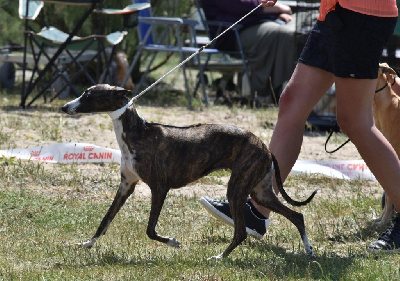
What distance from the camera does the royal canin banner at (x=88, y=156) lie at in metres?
6.79

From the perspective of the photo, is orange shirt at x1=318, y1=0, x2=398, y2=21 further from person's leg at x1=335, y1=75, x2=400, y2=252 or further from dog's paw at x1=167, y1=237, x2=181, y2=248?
dog's paw at x1=167, y1=237, x2=181, y2=248

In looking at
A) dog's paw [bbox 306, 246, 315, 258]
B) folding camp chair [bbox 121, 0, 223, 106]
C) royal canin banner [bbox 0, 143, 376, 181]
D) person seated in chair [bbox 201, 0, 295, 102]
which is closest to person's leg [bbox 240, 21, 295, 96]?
person seated in chair [bbox 201, 0, 295, 102]

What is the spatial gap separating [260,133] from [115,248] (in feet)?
14.2

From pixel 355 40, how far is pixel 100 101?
140cm

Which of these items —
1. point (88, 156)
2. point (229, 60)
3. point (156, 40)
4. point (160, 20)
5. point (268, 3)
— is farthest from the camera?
point (229, 60)

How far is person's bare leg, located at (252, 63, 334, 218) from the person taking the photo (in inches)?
178

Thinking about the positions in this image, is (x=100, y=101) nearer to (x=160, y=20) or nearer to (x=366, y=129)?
(x=366, y=129)

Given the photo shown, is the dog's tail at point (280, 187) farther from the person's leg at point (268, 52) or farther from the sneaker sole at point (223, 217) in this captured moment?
the person's leg at point (268, 52)

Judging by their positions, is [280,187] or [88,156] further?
[88,156]

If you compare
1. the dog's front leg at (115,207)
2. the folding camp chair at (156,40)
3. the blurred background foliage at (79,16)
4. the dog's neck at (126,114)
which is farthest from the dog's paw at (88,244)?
the blurred background foliage at (79,16)

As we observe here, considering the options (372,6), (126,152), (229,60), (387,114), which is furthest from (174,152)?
(229,60)

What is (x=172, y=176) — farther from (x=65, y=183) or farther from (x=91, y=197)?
(x=65, y=183)

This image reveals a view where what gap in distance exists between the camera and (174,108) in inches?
402

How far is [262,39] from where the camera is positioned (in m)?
10.7
